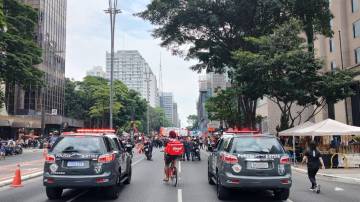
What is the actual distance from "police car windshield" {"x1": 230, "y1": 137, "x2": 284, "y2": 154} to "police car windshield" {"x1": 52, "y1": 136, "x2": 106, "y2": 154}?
334 cm

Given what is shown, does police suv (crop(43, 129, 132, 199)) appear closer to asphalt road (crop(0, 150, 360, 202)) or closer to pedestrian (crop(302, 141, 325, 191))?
asphalt road (crop(0, 150, 360, 202))

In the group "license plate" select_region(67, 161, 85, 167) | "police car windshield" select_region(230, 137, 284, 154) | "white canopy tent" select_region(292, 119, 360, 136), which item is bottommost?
"license plate" select_region(67, 161, 85, 167)

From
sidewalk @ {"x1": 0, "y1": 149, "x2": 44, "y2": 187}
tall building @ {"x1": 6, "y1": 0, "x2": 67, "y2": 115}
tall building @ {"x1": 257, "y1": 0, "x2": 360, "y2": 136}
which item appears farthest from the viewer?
tall building @ {"x1": 6, "y1": 0, "x2": 67, "y2": 115}

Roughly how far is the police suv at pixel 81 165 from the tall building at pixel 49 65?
2035 inches

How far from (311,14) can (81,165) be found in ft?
91.8

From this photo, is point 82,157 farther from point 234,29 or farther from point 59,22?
point 59,22

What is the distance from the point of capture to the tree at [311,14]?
3338 centimetres

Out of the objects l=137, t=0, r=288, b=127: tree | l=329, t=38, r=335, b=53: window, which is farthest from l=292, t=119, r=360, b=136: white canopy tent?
l=329, t=38, r=335, b=53: window

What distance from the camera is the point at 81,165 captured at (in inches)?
431

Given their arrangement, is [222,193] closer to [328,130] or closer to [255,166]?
[255,166]

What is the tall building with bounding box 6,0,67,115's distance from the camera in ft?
219

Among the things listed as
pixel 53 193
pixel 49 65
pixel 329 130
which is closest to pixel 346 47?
pixel 329 130

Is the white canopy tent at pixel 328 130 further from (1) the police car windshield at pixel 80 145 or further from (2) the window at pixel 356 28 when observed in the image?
(2) the window at pixel 356 28

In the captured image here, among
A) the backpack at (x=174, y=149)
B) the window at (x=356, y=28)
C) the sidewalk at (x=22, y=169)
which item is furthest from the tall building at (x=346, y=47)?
the backpack at (x=174, y=149)
